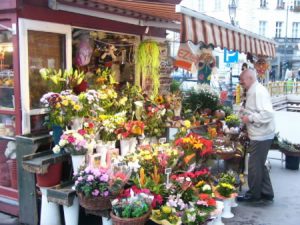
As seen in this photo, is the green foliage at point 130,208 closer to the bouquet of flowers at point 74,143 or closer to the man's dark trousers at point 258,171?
the bouquet of flowers at point 74,143

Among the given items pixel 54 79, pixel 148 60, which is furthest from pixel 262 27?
pixel 54 79

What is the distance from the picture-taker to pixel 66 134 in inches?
160

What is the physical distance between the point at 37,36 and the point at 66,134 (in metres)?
1.34

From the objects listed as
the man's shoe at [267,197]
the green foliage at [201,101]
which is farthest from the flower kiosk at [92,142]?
the green foliage at [201,101]

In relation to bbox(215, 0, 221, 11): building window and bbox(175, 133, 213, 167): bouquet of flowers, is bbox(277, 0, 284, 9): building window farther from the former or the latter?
bbox(175, 133, 213, 167): bouquet of flowers

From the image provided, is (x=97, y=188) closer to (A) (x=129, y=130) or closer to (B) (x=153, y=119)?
(A) (x=129, y=130)

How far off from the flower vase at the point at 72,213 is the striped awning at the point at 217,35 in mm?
2117

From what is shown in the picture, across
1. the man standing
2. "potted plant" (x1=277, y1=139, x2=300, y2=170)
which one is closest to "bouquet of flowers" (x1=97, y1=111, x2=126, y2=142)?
the man standing

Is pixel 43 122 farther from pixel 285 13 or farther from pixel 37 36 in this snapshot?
pixel 285 13

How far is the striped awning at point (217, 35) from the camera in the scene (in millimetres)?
4111

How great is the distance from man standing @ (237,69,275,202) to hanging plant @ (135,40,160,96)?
1823 millimetres

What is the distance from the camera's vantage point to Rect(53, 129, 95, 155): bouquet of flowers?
402 centimetres

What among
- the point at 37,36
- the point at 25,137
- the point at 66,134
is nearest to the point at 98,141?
the point at 66,134

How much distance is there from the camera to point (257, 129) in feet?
16.4
